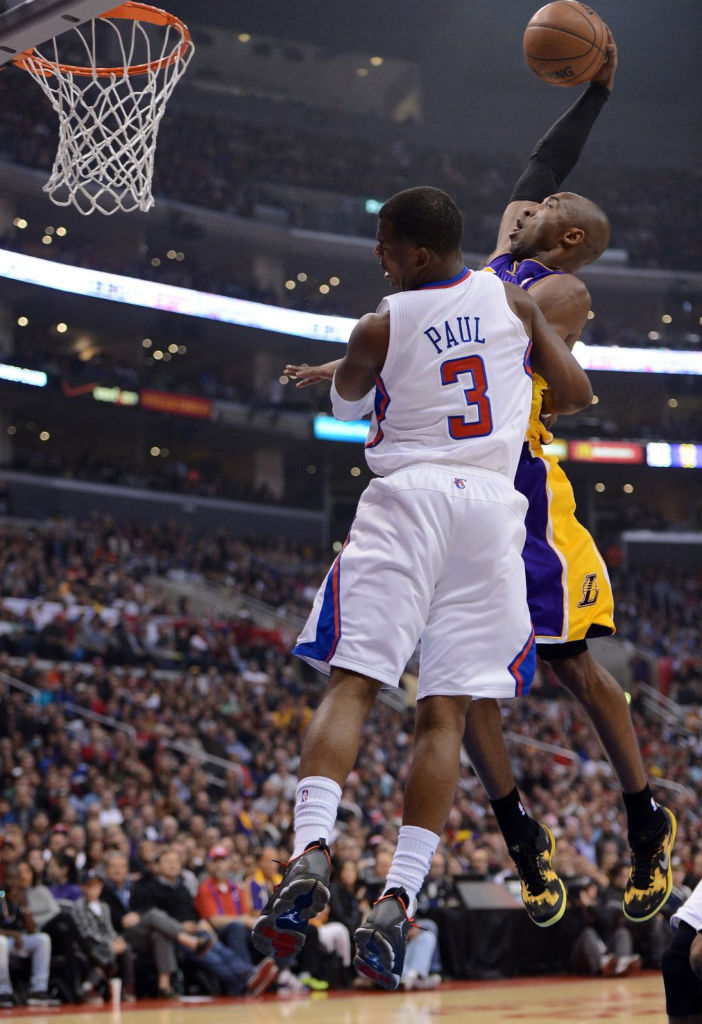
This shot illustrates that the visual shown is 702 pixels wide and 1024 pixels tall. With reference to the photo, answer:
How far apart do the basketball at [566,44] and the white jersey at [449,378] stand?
1.65 meters

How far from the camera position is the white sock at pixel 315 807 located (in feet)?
9.91

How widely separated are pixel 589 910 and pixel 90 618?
35.4 feet

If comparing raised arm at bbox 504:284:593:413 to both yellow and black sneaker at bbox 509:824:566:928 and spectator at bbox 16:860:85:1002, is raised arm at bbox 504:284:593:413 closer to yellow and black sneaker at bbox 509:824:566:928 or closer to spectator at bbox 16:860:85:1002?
yellow and black sneaker at bbox 509:824:566:928

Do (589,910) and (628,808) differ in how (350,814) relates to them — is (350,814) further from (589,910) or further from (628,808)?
(628,808)

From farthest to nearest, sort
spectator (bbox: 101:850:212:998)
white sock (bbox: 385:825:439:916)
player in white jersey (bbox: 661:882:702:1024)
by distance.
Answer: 1. spectator (bbox: 101:850:212:998)
2. player in white jersey (bbox: 661:882:702:1024)
3. white sock (bbox: 385:825:439:916)

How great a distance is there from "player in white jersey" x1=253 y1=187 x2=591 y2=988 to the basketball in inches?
61.6

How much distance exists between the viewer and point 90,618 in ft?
64.8

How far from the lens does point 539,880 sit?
4.11 meters

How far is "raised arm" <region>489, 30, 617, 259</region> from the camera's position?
4.54m

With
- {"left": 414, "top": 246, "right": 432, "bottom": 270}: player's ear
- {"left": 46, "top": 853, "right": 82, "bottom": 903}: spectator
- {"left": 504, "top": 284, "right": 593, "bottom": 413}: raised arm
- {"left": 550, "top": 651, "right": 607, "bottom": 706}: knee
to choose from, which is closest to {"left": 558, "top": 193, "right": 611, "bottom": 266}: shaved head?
{"left": 504, "top": 284, "right": 593, "bottom": 413}: raised arm

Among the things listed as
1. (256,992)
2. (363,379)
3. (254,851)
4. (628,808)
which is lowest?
(256,992)

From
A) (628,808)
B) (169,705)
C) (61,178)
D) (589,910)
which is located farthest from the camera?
(169,705)

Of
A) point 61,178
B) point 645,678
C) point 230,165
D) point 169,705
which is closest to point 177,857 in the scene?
point 61,178

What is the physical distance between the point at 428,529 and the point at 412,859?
2.82ft
